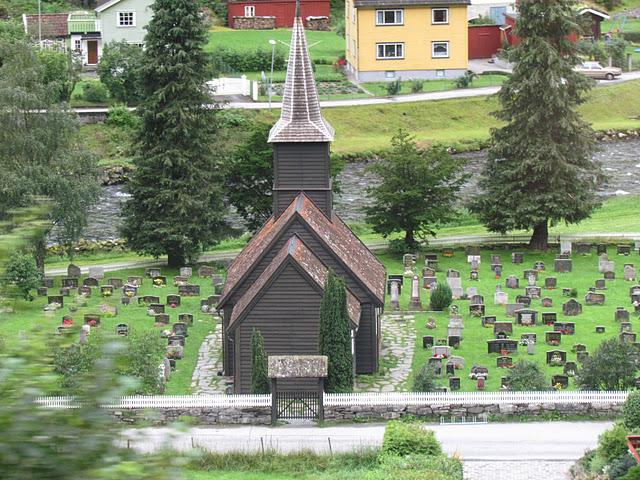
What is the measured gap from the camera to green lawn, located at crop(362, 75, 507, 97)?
82.2m

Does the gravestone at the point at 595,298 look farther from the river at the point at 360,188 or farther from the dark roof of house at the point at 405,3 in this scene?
the dark roof of house at the point at 405,3

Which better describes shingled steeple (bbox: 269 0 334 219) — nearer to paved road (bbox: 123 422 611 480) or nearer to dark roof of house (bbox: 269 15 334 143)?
dark roof of house (bbox: 269 15 334 143)

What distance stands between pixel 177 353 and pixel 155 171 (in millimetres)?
13886

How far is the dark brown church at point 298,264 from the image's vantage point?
34375mm

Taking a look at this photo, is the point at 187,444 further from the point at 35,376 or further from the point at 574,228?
the point at 574,228

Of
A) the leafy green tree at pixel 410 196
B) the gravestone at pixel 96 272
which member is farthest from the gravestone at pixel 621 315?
the gravestone at pixel 96 272

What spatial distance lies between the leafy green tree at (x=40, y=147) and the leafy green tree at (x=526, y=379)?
62.0 ft

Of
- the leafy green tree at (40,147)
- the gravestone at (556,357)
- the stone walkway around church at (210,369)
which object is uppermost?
the leafy green tree at (40,147)

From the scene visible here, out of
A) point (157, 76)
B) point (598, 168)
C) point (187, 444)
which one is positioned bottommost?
point (187, 444)

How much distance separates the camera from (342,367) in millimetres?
33375

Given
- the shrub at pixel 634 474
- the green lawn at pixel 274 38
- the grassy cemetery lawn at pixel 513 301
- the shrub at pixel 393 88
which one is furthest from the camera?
the green lawn at pixel 274 38

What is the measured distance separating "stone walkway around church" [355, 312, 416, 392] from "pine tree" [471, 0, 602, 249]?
1081cm

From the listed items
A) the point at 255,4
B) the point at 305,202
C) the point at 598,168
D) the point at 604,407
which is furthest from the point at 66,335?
the point at 255,4

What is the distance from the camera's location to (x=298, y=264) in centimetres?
3400
